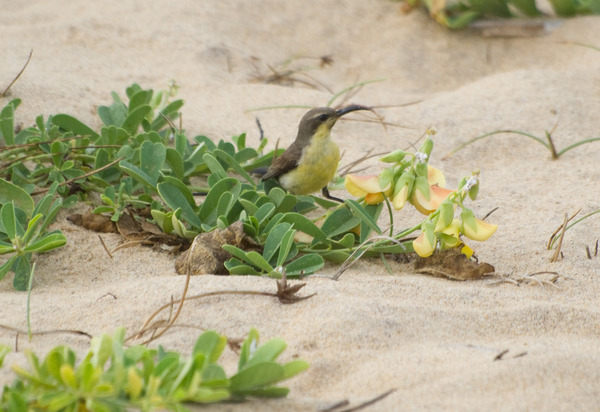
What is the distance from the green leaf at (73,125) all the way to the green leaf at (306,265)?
150 centimetres

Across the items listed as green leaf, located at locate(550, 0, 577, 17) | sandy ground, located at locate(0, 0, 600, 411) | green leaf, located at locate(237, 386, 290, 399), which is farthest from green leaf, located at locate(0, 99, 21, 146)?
green leaf, located at locate(550, 0, 577, 17)

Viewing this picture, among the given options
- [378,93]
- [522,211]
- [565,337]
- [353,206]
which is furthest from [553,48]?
[565,337]

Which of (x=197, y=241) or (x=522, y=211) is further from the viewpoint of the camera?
(x=522, y=211)

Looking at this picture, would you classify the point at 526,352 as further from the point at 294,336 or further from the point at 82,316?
the point at 82,316

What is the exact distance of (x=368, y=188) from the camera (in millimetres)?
Result: 3104

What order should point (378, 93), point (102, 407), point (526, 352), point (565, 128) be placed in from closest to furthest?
point (102, 407) < point (526, 352) < point (565, 128) < point (378, 93)

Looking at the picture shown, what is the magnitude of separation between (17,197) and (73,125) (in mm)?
841

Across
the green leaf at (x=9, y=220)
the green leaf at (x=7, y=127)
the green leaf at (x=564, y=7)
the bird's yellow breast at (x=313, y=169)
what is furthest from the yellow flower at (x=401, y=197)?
the green leaf at (x=564, y=7)

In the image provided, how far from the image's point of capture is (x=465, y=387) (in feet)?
6.62

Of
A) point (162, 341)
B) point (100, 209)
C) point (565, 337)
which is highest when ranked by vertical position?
point (100, 209)

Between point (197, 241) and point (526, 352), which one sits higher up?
point (197, 241)

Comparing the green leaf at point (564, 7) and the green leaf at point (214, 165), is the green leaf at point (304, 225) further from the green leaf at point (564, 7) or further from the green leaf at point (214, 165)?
the green leaf at point (564, 7)

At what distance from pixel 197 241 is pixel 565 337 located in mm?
1406

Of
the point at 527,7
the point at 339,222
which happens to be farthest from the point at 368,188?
the point at 527,7
